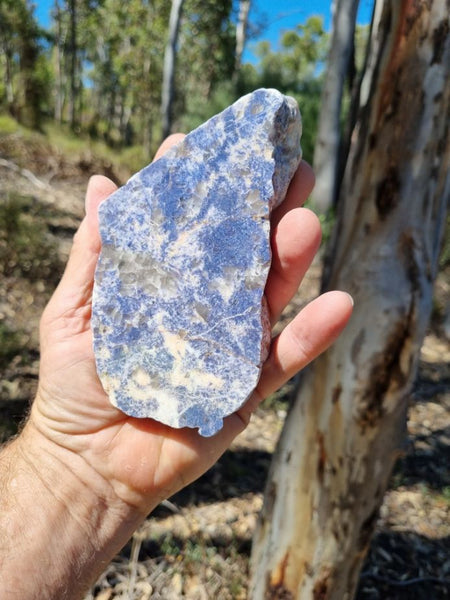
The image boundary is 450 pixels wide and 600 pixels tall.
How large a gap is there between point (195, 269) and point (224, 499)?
1.73 m

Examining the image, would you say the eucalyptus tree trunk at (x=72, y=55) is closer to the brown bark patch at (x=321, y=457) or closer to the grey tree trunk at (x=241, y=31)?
the grey tree trunk at (x=241, y=31)

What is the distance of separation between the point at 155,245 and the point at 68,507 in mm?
750

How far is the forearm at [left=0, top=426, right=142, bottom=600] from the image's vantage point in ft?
4.25

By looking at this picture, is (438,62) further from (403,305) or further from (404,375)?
(404,375)

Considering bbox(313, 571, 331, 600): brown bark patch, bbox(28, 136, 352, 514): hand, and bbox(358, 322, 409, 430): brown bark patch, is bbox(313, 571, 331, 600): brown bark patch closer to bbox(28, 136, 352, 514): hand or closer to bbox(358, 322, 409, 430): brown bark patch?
bbox(358, 322, 409, 430): brown bark patch

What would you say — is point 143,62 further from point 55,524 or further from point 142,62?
point 55,524

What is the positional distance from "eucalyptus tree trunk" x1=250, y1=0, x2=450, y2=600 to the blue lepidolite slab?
431 millimetres

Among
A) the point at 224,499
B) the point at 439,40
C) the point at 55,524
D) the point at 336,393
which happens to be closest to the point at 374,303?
the point at 336,393

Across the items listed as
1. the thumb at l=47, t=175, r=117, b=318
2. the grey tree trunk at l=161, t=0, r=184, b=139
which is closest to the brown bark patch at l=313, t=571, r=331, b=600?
the thumb at l=47, t=175, r=117, b=318

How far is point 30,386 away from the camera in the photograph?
3217mm

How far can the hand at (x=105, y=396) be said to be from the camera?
4.58ft

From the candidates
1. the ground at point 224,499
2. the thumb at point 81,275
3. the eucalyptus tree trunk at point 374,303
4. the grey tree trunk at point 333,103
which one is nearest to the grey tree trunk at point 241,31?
the grey tree trunk at point 333,103

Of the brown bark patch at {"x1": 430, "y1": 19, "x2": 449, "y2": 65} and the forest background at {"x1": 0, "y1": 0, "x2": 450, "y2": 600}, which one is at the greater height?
the brown bark patch at {"x1": 430, "y1": 19, "x2": 449, "y2": 65}

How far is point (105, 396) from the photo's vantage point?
1478mm
